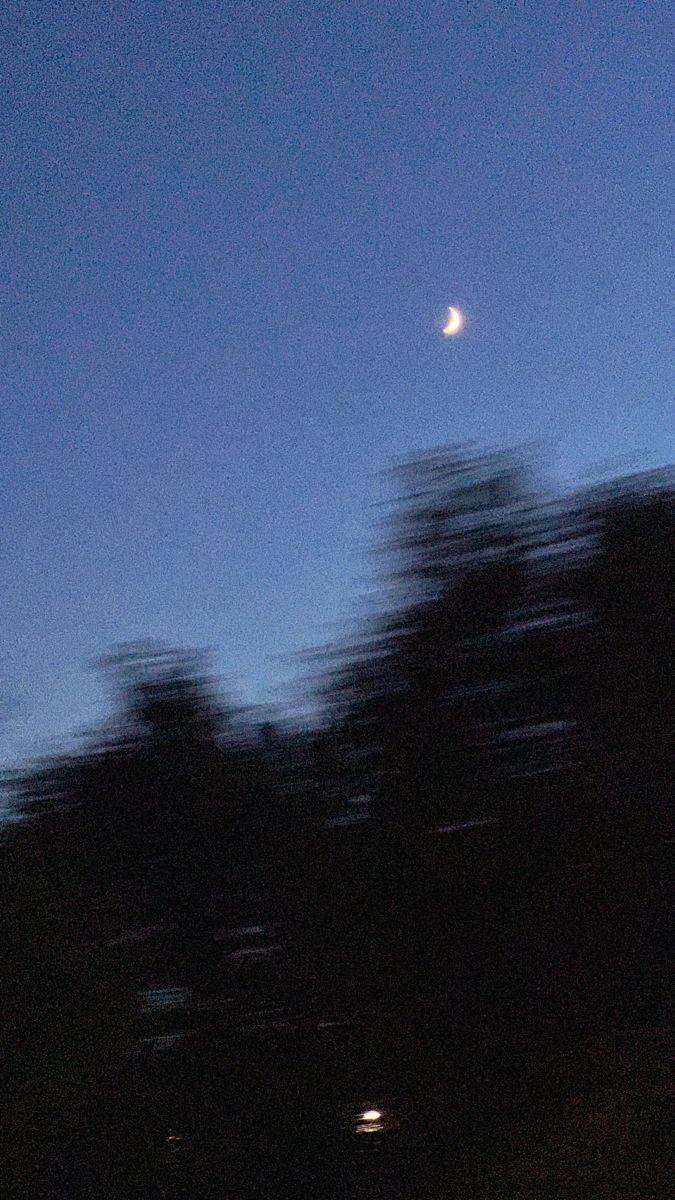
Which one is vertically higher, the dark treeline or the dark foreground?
the dark treeline

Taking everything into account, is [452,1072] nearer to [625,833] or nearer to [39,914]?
[625,833]

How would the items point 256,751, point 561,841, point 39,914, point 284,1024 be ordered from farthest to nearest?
point 256,751, point 284,1024, point 561,841, point 39,914

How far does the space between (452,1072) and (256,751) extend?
13.2ft

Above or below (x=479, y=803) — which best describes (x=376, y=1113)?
below

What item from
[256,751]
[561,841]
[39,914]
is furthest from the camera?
[256,751]

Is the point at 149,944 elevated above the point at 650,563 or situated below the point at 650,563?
below

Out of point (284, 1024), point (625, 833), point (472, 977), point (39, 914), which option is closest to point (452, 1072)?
point (472, 977)

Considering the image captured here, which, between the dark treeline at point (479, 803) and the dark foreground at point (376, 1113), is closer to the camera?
the dark foreground at point (376, 1113)

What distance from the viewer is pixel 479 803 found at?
44.8ft

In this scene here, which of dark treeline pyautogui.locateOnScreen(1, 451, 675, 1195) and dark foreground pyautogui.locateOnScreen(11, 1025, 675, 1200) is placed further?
dark treeline pyautogui.locateOnScreen(1, 451, 675, 1195)

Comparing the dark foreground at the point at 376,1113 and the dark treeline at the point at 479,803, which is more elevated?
the dark treeline at the point at 479,803

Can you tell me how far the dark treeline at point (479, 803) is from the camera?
13555mm

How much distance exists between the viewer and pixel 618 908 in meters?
13.6

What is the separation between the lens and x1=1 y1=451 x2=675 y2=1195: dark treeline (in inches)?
534
